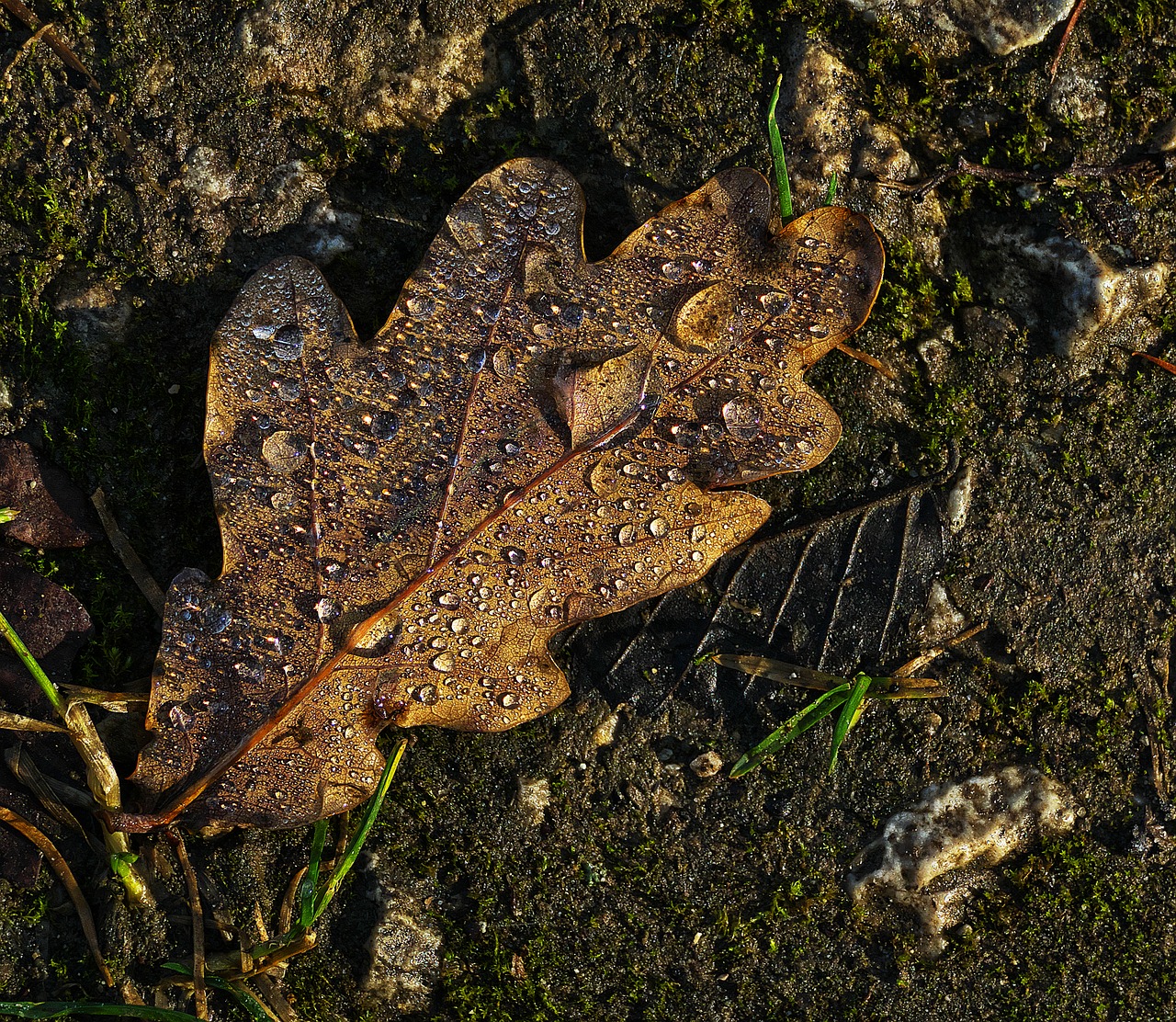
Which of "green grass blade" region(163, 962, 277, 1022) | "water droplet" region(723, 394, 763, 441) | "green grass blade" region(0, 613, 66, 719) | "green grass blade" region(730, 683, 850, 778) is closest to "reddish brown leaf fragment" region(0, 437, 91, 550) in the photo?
"green grass blade" region(0, 613, 66, 719)

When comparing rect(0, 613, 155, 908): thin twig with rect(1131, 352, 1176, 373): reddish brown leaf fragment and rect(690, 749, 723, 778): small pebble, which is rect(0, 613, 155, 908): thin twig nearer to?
rect(690, 749, 723, 778): small pebble

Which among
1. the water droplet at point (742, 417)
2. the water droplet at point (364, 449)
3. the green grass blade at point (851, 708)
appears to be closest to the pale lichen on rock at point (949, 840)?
the green grass blade at point (851, 708)

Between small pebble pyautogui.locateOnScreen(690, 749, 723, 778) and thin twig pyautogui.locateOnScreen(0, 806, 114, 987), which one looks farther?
small pebble pyautogui.locateOnScreen(690, 749, 723, 778)

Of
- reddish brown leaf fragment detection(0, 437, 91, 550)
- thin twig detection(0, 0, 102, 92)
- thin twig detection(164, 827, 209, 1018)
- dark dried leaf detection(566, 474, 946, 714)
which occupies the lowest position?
thin twig detection(164, 827, 209, 1018)

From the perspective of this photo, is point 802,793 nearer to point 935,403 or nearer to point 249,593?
point 935,403

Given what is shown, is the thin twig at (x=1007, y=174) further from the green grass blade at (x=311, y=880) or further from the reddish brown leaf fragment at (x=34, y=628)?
the reddish brown leaf fragment at (x=34, y=628)

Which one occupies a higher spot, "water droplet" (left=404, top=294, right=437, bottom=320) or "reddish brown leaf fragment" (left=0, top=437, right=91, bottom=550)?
"water droplet" (left=404, top=294, right=437, bottom=320)

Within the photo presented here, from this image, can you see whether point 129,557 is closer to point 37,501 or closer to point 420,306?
point 37,501
